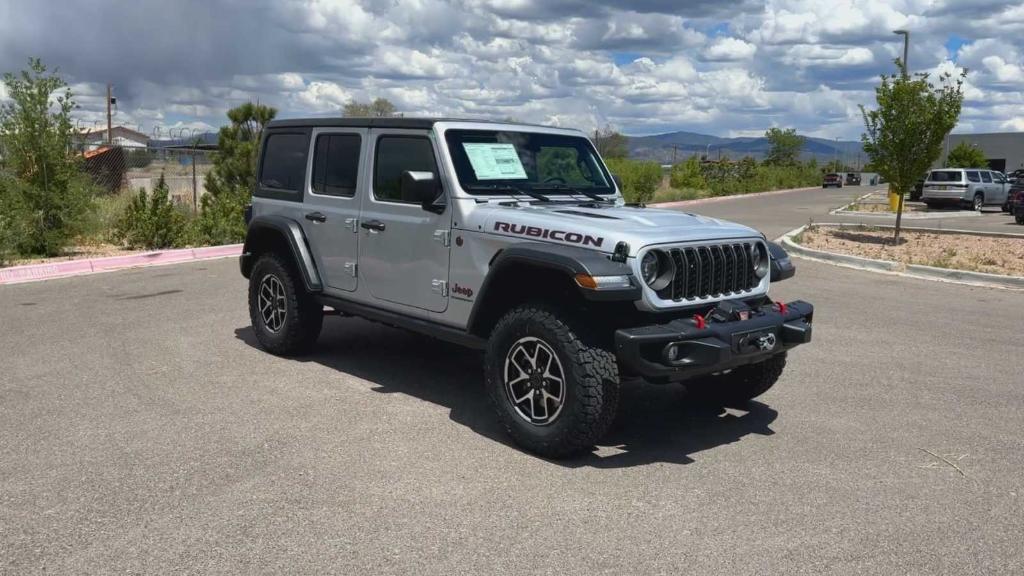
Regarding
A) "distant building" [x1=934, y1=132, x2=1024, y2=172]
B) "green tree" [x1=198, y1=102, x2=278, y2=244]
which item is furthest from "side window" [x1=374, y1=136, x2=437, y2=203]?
"distant building" [x1=934, y1=132, x2=1024, y2=172]

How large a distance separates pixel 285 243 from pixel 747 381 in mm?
Result: 3752

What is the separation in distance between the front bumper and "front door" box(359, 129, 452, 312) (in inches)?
59.4

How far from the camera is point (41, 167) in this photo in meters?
13.2

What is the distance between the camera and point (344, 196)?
259 inches

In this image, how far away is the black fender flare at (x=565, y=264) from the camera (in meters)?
4.63

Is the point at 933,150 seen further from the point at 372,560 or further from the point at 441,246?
the point at 372,560

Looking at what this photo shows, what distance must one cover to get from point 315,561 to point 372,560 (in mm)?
236

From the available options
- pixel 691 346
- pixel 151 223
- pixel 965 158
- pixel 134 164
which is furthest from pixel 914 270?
pixel 965 158

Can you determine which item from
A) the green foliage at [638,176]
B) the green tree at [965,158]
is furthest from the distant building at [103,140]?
the green tree at [965,158]

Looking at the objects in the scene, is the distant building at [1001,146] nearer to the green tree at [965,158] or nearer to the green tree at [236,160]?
the green tree at [965,158]

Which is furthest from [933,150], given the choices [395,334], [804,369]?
[395,334]

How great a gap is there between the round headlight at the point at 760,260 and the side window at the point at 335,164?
287cm

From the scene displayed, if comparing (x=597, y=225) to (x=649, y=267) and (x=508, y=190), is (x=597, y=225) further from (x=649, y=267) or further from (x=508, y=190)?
(x=508, y=190)

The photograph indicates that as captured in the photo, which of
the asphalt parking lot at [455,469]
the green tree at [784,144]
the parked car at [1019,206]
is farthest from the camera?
the green tree at [784,144]
